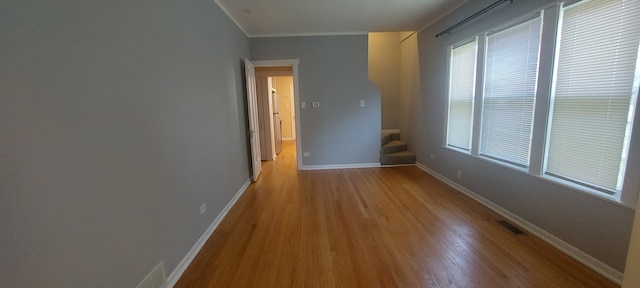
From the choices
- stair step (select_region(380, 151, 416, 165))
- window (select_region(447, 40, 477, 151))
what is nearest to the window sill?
window (select_region(447, 40, 477, 151))

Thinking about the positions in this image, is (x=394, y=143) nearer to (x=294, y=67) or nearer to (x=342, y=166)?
(x=342, y=166)

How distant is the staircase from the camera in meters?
4.93

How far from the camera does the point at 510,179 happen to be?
2.58m

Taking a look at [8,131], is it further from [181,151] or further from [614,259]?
[614,259]

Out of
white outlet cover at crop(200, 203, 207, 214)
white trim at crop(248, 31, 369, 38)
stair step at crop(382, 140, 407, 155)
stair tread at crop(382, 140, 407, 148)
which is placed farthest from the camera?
stair tread at crop(382, 140, 407, 148)

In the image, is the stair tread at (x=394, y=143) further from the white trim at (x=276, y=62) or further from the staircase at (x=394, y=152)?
the white trim at (x=276, y=62)

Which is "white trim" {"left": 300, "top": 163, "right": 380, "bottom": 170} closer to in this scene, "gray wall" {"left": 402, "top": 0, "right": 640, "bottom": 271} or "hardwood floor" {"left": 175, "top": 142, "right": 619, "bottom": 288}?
"gray wall" {"left": 402, "top": 0, "right": 640, "bottom": 271}

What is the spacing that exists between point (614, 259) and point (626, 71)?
1288mm

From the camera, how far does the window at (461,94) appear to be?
323cm

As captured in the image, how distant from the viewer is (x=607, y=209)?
172cm

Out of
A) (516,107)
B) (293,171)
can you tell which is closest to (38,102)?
(516,107)

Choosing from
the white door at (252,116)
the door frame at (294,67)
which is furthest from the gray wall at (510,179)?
the white door at (252,116)

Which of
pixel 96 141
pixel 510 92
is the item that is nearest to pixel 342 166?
pixel 510 92

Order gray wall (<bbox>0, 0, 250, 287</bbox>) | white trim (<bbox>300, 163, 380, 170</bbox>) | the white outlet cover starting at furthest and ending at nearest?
white trim (<bbox>300, 163, 380, 170</bbox>) < the white outlet cover < gray wall (<bbox>0, 0, 250, 287</bbox>)
